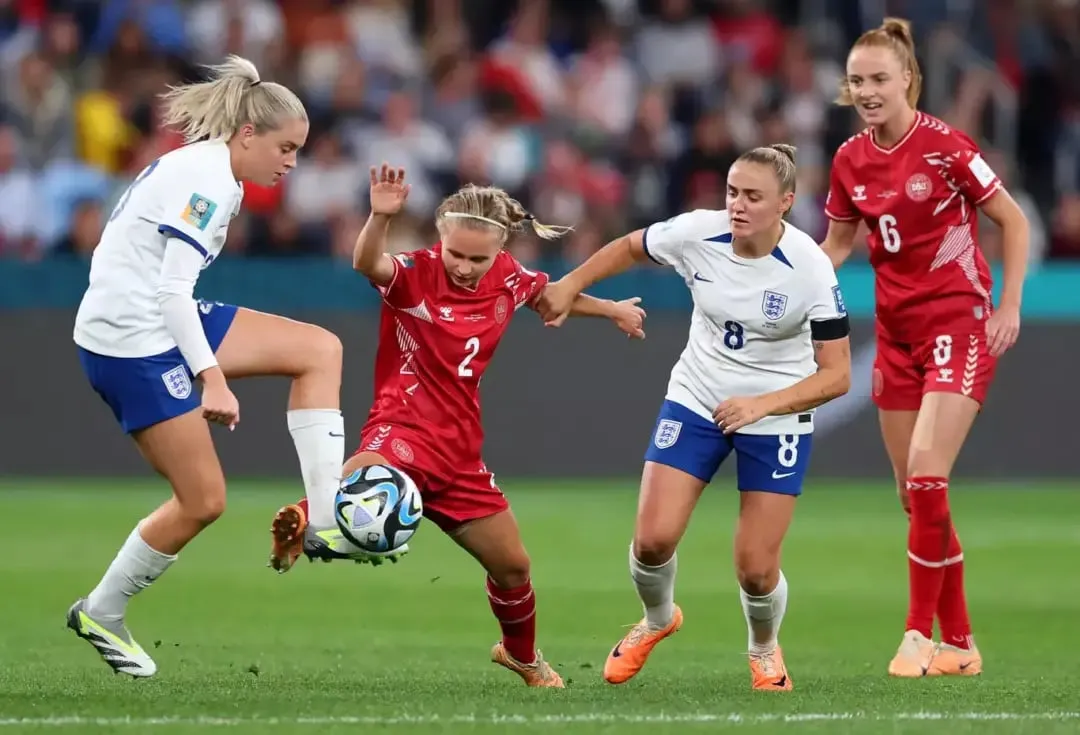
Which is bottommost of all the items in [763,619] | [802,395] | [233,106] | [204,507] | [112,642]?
[763,619]

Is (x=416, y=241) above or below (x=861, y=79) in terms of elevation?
below

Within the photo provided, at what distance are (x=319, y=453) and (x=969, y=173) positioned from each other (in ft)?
9.32

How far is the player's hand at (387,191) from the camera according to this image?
6367mm

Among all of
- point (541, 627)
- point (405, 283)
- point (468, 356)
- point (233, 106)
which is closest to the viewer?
point (233, 106)

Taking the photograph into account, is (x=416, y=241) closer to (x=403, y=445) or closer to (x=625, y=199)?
(x=625, y=199)

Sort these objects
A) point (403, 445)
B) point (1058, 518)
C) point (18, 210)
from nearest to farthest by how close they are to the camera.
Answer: point (403, 445), point (1058, 518), point (18, 210)

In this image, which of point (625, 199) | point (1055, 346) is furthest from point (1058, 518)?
point (625, 199)

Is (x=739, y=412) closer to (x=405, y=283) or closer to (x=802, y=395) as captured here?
(x=802, y=395)

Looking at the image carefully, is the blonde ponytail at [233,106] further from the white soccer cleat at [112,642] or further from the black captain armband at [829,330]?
the black captain armband at [829,330]

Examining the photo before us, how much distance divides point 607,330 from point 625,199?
5.35ft

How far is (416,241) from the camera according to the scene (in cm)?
1482

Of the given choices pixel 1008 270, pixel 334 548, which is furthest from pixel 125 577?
pixel 1008 270

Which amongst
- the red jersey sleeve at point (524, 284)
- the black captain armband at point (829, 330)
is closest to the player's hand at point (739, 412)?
the black captain armband at point (829, 330)

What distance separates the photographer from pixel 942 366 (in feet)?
24.7
